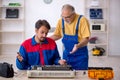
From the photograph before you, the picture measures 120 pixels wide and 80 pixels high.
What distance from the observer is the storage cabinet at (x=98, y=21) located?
6.97 m

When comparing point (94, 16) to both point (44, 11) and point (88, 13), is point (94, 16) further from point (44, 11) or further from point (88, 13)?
point (44, 11)

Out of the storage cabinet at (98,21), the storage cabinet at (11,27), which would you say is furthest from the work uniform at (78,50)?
the storage cabinet at (11,27)

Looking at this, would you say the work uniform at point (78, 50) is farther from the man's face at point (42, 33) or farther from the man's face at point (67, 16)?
the man's face at point (42, 33)

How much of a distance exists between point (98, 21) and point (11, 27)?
237 centimetres

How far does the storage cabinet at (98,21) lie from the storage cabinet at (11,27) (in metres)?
1.80

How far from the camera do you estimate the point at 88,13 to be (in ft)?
23.3

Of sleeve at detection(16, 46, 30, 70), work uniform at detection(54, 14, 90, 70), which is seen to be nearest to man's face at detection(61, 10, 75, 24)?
work uniform at detection(54, 14, 90, 70)

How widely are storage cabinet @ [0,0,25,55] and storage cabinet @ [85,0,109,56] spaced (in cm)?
180

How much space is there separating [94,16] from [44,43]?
14.0 ft

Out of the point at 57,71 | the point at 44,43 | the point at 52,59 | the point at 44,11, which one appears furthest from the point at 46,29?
the point at 44,11

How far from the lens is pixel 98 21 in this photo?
280 inches

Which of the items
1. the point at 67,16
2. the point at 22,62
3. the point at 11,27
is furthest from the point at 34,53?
the point at 11,27

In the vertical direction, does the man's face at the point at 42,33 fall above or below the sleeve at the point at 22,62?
above

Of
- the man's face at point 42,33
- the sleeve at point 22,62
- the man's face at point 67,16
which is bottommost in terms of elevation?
the sleeve at point 22,62
